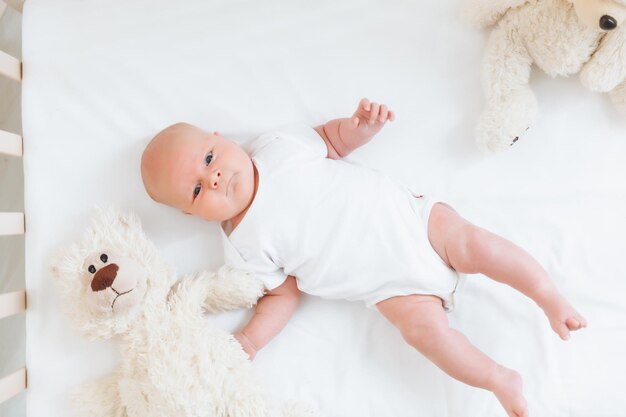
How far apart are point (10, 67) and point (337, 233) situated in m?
0.76

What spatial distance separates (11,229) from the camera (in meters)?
1.12

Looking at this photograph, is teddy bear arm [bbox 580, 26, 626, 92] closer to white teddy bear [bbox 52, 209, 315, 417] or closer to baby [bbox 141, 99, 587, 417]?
baby [bbox 141, 99, 587, 417]

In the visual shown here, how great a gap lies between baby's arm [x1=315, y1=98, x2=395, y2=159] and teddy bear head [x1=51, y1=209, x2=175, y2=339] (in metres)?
0.41

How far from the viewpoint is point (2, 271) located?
130cm

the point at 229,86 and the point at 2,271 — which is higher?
the point at 229,86

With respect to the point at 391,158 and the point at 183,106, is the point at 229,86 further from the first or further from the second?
the point at 391,158

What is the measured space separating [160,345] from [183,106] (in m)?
0.50

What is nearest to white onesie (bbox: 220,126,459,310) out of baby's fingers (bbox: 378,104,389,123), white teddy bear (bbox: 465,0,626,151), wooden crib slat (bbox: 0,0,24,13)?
baby's fingers (bbox: 378,104,389,123)

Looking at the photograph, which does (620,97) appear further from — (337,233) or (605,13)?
(337,233)

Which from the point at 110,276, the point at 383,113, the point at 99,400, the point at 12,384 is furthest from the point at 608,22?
the point at 12,384

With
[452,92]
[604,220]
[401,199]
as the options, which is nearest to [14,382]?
[401,199]

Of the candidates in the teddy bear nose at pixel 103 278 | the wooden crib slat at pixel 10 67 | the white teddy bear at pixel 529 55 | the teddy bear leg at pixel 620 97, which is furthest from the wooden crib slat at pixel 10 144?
the teddy bear leg at pixel 620 97

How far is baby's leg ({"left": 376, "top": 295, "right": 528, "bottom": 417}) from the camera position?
3.23 ft

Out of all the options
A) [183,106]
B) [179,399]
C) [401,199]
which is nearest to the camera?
[179,399]
